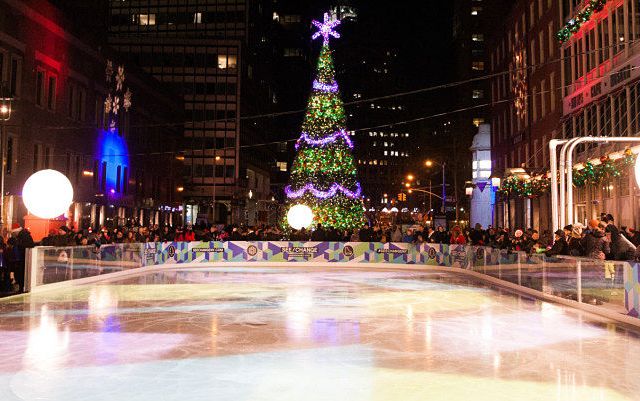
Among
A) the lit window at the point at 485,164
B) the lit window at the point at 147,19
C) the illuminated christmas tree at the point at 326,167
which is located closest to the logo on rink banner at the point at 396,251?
the illuminated christmas tree at the point at 326,167

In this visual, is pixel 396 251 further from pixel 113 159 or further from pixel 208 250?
pixel 113 159

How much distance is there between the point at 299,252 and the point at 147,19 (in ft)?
174

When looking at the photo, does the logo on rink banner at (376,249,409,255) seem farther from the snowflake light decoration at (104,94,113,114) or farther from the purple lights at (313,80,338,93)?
the snowflake light decoration at (104,94,113,114)

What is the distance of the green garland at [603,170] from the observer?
20556 millimetres

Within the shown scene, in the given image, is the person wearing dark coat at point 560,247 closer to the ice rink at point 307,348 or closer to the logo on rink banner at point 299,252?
the ice rink at point 307,348

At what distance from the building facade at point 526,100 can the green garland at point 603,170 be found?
3362 millimetres

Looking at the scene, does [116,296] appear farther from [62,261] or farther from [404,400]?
[404,400]

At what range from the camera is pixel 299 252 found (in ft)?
96.6

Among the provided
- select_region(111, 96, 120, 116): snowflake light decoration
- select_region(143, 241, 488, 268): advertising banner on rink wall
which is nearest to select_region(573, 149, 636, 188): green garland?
select_region(143, 241, 488, 268): advertising banner on rink wall

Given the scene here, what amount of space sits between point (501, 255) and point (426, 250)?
8.23 metres

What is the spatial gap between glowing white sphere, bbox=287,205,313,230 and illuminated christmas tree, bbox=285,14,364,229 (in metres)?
2.52

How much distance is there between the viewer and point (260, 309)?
44.9 ft

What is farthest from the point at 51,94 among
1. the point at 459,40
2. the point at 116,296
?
the point at 459,40

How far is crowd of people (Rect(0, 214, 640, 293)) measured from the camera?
1403cm
